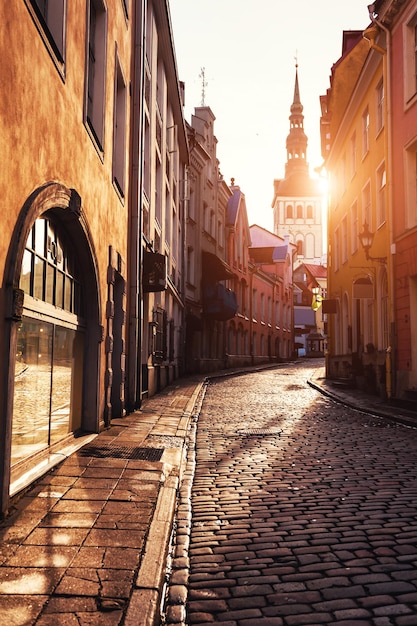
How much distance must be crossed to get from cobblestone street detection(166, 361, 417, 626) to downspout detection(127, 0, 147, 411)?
11.2 feet

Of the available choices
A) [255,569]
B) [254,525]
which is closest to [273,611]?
[255,569]

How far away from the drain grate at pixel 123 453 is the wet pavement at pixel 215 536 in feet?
0.08

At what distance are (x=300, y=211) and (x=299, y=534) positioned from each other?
329 ft

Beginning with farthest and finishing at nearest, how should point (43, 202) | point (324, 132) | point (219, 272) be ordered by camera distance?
1. point (219, 272)
2. point (324, 132)
3. point (43, 202)

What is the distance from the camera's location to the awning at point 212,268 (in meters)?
29.7

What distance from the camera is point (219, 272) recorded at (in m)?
29.8

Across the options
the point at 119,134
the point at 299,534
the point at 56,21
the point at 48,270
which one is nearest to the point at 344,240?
the point at 119,134

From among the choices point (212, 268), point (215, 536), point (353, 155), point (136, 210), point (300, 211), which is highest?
point (300, 211)

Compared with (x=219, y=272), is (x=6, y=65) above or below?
below

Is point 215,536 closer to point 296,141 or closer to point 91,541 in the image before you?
point 91,541

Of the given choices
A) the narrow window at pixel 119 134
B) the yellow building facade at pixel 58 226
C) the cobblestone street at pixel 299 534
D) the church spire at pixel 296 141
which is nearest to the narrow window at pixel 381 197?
the narrow window at pixel 119 134

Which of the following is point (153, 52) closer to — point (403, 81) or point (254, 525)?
point (403, 81)

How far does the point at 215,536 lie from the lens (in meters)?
4.50

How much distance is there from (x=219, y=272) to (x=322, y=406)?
16.1m
